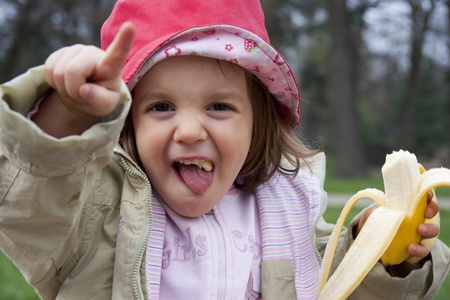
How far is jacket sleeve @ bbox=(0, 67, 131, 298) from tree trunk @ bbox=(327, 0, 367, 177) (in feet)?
50.8

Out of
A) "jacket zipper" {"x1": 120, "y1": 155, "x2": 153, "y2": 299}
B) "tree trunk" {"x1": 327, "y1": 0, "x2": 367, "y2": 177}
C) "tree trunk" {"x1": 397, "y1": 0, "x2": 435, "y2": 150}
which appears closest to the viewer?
"jacket zipper" {"x1": 120, "y1": 155, "x2": 153, "y2": 299}

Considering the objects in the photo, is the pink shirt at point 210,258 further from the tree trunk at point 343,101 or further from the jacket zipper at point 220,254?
the tree trunk at point 343,101

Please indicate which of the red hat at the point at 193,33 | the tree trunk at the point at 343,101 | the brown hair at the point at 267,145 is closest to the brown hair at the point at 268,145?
the brown hair at the point at 267,145

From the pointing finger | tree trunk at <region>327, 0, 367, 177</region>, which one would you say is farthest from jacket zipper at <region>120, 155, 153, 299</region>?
tree trunk at <region>327, 0, 367, 177</region>

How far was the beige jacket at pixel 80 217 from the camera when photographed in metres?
1.25

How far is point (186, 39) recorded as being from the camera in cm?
175

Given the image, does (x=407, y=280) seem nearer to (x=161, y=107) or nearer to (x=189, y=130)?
(x=189, y=130)

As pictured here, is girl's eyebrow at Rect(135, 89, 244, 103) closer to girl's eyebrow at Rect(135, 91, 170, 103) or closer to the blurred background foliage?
girl's eyebrow at Rect(135, 91, 170, 103)

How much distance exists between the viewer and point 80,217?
5.32 ft

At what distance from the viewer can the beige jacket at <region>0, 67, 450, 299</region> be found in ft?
4.10

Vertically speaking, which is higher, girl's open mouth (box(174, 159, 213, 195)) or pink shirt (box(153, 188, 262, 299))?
girl's open mouth (box(174, 159, 213, 195))

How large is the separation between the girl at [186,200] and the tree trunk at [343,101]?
1474cm

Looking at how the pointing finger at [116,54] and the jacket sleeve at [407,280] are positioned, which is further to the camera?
the jacket sleeve at [407,280]

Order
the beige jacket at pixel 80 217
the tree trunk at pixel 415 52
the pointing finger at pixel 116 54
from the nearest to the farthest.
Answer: the pointing finger at pixel 116 54 → the beige jacket at pixel 80 217 → the tree trunk at pixel 415 52
